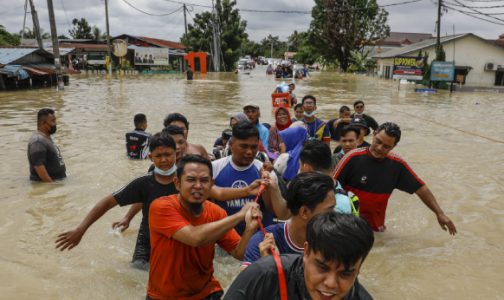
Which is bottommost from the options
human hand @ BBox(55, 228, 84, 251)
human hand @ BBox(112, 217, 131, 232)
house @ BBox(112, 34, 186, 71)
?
human hand @ BBox(112, 217, 131, 232)

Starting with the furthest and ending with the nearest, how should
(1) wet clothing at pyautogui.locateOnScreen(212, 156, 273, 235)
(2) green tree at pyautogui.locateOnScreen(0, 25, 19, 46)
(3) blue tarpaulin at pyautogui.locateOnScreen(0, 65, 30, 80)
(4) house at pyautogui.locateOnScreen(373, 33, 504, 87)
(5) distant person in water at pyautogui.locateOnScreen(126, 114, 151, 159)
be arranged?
(2) green tree at pyautogui.locateOnScreen(0, 25, 19, 46) → (4) house at pyautogui.locateOnScreen(373, 33, 504, 87) → (3) blue tarpaulin at pyautogui.locateOnScreen(0, 65, 30, 80) → (5) distant person in water at pyautogui.locateOnScreen(126, 114, 151, 159) → (1) wet clothing at pyautogui.locateOnScreen(212, 156, 273, 235)

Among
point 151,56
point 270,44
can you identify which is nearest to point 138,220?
point 151,56

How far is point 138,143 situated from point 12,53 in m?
23.0

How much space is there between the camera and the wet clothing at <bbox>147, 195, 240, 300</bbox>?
2520 mm

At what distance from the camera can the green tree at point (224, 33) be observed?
172 feet

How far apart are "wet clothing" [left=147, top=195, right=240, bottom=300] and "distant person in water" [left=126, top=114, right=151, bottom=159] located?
606 cm

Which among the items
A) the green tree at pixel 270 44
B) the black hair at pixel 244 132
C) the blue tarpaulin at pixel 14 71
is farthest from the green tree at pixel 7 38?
the green tree at pixel 270 44

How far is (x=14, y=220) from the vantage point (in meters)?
5.99

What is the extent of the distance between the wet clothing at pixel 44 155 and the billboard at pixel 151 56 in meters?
42.7

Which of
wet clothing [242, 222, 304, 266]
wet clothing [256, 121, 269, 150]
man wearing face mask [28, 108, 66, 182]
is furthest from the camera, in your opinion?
man wearing face mask [28, 108, 66, 182]

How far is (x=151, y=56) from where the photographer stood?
4819 cm

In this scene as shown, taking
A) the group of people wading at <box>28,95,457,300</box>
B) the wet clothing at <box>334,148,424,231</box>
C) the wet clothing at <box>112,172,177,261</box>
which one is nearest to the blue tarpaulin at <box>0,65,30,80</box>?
the group of people wading at <box>28,95,457,300</box>

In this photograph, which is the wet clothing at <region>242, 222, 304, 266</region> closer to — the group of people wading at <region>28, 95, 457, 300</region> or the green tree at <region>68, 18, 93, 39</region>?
the group of people wading at <region>28, 95, 457, 300</region>

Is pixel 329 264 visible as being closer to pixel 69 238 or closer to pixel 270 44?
pixel 69 238
